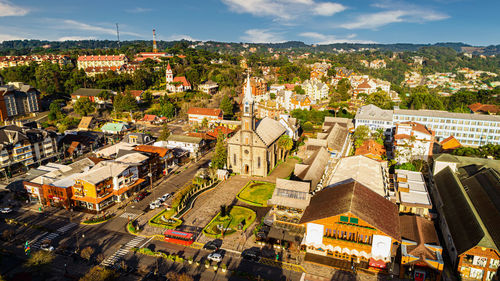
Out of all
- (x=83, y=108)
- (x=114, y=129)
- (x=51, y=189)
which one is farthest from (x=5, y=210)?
(x=83, y=108)

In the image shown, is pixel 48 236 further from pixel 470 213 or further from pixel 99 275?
pixel 470 213

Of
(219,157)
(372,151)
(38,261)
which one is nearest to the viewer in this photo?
(38,261)

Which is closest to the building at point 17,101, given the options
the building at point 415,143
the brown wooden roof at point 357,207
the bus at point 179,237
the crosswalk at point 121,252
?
the crosswalk at point 121,252

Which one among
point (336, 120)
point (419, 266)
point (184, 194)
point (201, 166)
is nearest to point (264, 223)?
point (184, 194)

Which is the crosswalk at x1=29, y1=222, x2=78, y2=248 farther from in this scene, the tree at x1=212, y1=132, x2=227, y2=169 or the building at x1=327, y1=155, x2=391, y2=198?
the building at x1=327, y1=155, x2=391, y2=198

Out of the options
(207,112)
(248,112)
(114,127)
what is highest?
(248,112)

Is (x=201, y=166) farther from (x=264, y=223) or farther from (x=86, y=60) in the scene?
(x=86, y=60)

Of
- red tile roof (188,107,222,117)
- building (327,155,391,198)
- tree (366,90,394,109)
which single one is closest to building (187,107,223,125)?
red tile roof (188,107,222,117)

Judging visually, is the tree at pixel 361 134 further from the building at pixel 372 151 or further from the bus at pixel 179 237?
the bus at pixel 179 237
